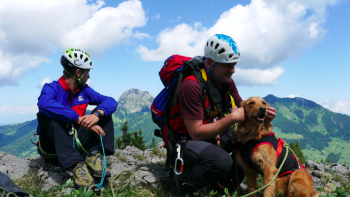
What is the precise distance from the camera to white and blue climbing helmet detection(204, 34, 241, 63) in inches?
157

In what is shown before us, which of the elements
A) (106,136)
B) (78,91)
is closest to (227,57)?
(106,136)

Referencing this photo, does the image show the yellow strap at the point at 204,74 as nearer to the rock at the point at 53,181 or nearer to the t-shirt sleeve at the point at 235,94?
the t-shirt sleeve at the point at 235,94

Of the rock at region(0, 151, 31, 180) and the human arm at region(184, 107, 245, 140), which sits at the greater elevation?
the human arm at region(184, 107, 245, 140)

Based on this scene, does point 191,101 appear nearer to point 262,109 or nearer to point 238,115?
point 238,115

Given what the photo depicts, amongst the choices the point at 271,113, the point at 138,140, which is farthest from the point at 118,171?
the point at 138,140

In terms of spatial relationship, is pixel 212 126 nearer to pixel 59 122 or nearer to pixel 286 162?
pixel 286 162

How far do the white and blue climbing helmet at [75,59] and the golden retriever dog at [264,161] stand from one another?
3612 mm

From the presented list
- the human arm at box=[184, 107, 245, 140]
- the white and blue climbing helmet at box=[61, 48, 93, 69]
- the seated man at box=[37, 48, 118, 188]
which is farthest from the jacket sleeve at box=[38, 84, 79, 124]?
the human arm at box=[184, 107, 245, 140]

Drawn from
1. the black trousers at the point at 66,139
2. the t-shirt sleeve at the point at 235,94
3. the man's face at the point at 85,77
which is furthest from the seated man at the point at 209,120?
the man's face at the point at 85,77

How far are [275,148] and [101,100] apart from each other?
410 cm

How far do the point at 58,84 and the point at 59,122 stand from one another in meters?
0.90

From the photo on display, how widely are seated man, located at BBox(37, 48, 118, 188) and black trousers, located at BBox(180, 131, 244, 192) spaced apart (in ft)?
5.77

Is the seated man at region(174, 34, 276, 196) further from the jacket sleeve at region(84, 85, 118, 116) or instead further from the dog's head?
the jacket sleeve at region(84, 85, 118, 116)

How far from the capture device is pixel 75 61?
15.7 ft
